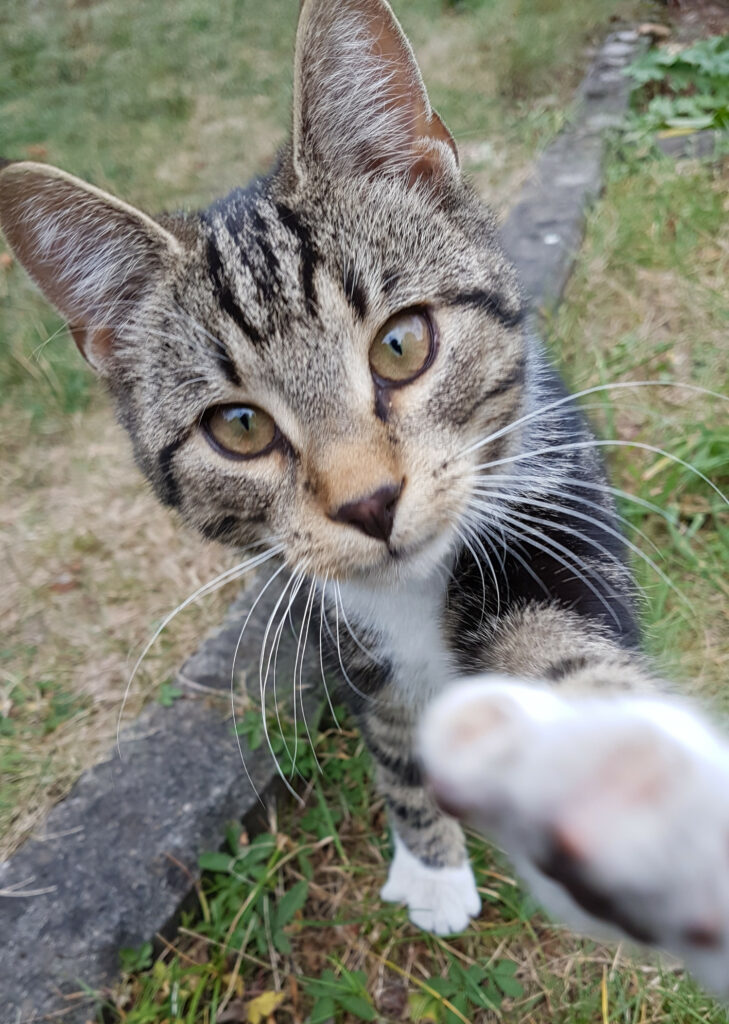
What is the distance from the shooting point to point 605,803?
509mm

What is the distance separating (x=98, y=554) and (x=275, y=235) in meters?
1.66

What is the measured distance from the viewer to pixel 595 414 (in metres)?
2.35

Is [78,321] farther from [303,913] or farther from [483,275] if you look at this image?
[303,913]

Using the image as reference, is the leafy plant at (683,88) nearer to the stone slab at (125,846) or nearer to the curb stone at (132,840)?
the curb stone at (132,840)

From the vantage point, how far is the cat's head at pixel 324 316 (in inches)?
41.5

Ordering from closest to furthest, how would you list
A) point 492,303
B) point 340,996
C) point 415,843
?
1. point 492,303
2. point 340,996
3. point 415,843

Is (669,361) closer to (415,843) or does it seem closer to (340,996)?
(415,843)

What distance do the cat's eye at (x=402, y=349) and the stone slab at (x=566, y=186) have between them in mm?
1446

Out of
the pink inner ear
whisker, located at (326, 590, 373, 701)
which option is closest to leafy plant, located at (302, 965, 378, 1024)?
whisker, located at (326, 590, 373, 701)

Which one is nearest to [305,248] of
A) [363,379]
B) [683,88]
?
[363,379]

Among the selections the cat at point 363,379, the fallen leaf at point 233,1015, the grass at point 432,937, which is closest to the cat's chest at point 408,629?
the cat at point 363,379

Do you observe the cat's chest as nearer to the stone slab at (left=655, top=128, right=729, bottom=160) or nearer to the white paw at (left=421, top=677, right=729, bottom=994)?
the white paw at (left=421, top=677, right=729, bottom=994)

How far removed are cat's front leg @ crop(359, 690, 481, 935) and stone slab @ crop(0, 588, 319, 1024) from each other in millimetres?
319

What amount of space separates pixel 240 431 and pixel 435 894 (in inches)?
42.5
